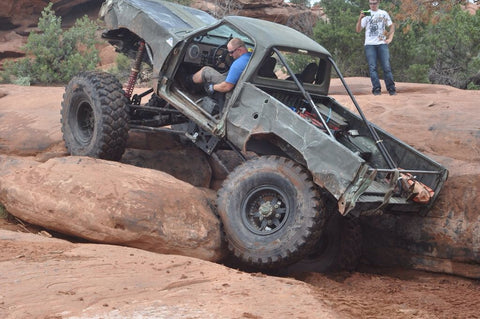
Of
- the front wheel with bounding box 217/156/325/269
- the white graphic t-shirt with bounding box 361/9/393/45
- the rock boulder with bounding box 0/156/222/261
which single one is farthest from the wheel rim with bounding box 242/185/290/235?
the white graphic t-shirt with bounding box 361/9/393/45

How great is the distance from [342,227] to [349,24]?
34.2 ft

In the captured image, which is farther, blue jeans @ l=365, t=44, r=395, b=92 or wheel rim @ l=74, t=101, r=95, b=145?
blue jeans @ l=365, t=44, r=395, b=92

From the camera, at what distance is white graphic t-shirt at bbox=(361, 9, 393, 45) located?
984 cm

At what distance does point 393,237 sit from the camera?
640 cm

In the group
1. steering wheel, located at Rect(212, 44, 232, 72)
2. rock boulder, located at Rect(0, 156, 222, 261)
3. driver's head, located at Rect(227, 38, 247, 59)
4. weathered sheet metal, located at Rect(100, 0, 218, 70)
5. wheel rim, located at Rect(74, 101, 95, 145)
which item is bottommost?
rock boulder, located at Rect(0, 156, 222, 261)

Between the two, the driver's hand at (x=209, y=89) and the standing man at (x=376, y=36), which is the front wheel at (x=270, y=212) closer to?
the driver's hand at (x=209, y=89)

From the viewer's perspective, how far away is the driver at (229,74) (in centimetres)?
637

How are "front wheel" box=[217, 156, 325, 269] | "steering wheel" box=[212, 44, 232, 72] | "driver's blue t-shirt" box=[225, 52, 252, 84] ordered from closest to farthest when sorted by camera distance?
"front wheel" box=[217, 156, 325, 269], "driver's blue t-shirt" box=[225, 52, 252, 84], "steering wheel" box=[212, 44, 232, 72]

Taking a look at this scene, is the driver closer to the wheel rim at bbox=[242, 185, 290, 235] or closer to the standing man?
the wheel rim at bbox=[242, 185, 290, 235]

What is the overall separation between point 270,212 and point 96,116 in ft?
8.34

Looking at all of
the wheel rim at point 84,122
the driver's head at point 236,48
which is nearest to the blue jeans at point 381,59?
the driver's head at point 236,48

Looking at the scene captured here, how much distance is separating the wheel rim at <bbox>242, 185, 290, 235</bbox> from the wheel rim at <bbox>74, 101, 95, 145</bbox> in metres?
2.54

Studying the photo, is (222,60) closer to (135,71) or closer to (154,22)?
(154,22)

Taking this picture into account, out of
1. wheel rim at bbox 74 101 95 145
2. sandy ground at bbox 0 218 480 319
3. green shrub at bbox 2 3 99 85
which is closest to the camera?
sandy ground at bbox 0 218 480 319
